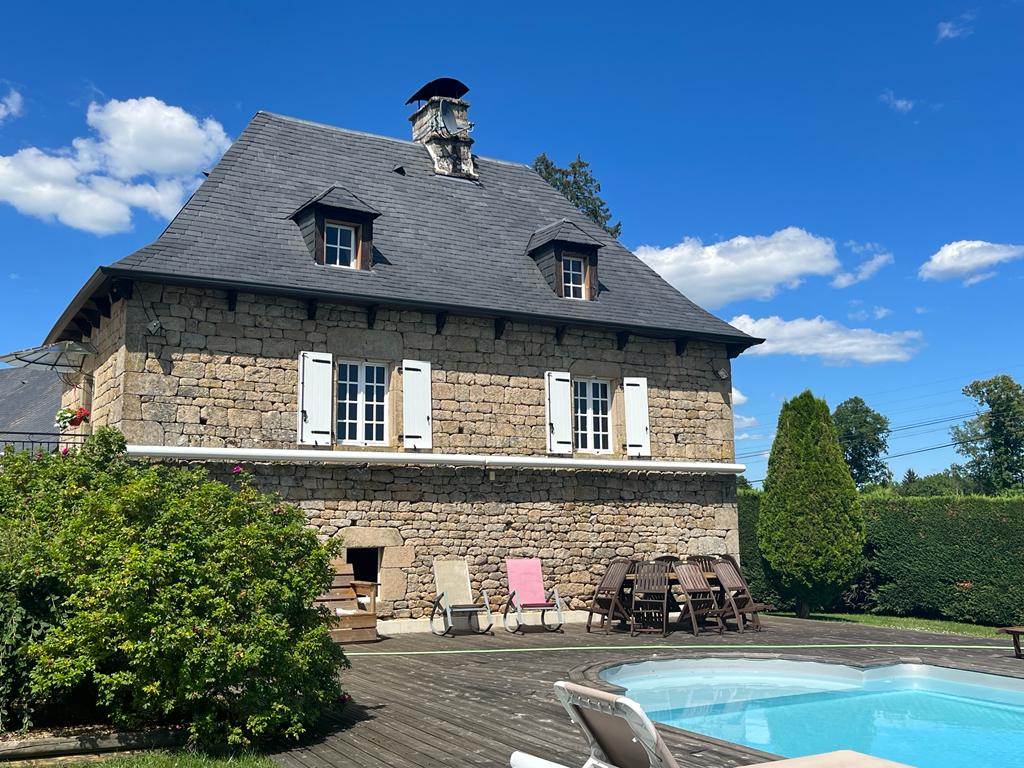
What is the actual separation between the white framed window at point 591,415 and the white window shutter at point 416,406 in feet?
8.28

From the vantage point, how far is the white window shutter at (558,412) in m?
13.4

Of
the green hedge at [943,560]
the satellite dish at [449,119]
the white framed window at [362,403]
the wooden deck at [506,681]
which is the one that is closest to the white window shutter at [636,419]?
the wooden deck at [506,681]

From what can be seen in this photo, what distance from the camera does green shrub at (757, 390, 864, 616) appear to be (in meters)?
15.1

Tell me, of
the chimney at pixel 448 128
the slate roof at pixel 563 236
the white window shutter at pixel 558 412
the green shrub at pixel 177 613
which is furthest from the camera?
the chimney at pixel 448 128

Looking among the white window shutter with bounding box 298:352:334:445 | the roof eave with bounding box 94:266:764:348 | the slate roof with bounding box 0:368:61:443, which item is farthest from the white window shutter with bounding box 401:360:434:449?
the slate roof with bounding box 0:368:61:443

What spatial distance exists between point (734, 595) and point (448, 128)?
9613 millimetres

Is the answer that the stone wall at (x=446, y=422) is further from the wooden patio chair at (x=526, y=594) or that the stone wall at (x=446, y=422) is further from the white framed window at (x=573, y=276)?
the white framed window at (x=573, y=276)

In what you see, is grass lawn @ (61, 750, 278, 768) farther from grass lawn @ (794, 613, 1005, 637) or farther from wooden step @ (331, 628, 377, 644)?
grass lawn @ (794, 613, 1005, 637)

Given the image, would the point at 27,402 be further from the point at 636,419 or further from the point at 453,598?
the point at 636,419

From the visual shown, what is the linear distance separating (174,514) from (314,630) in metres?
1.17

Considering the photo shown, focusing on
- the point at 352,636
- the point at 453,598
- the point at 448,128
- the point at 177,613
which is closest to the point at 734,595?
the point at 453,598

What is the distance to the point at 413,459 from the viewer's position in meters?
12.2

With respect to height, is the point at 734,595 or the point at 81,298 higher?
the point at 81,298

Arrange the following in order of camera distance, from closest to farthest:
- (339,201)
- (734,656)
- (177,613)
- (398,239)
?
(177,613), (734,656), (339,201), (398,239)
